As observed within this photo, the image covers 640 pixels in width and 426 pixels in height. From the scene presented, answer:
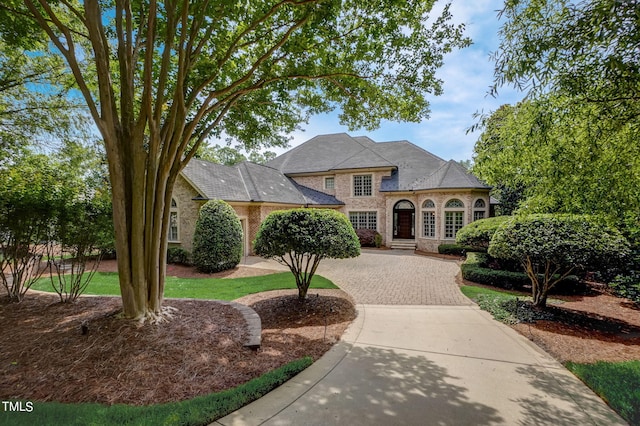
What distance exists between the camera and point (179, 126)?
5031 mm

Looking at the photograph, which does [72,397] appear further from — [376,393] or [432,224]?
[432,224]

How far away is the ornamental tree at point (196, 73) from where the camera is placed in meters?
4.52

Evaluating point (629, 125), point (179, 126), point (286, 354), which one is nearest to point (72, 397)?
point (286, 354)

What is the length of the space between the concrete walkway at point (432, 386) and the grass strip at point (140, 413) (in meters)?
0.17

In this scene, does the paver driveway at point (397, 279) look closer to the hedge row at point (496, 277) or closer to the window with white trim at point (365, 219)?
the hedge row at point (496, 277)

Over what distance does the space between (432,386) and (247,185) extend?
16031 mm

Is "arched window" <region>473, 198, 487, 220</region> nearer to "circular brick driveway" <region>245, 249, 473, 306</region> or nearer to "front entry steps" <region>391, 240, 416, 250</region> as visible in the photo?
"circular brick driveway" <region>245, 249, 473, 306</region>

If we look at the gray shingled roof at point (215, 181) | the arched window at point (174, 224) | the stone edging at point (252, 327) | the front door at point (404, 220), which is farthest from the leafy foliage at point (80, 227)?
the front door at point (404, 220)

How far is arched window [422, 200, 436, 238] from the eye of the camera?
18.5 meters

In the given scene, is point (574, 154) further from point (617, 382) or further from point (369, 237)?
point (369, 237)

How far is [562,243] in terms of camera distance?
6652 mm

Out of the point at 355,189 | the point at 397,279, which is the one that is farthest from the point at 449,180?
the point at 397,279

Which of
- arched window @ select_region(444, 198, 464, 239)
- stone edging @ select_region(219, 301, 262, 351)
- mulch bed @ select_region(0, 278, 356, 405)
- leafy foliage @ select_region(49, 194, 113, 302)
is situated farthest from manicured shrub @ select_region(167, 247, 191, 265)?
arched window @ select_region(444, 198, 464, 239)

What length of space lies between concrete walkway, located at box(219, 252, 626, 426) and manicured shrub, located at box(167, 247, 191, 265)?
11.5 m
